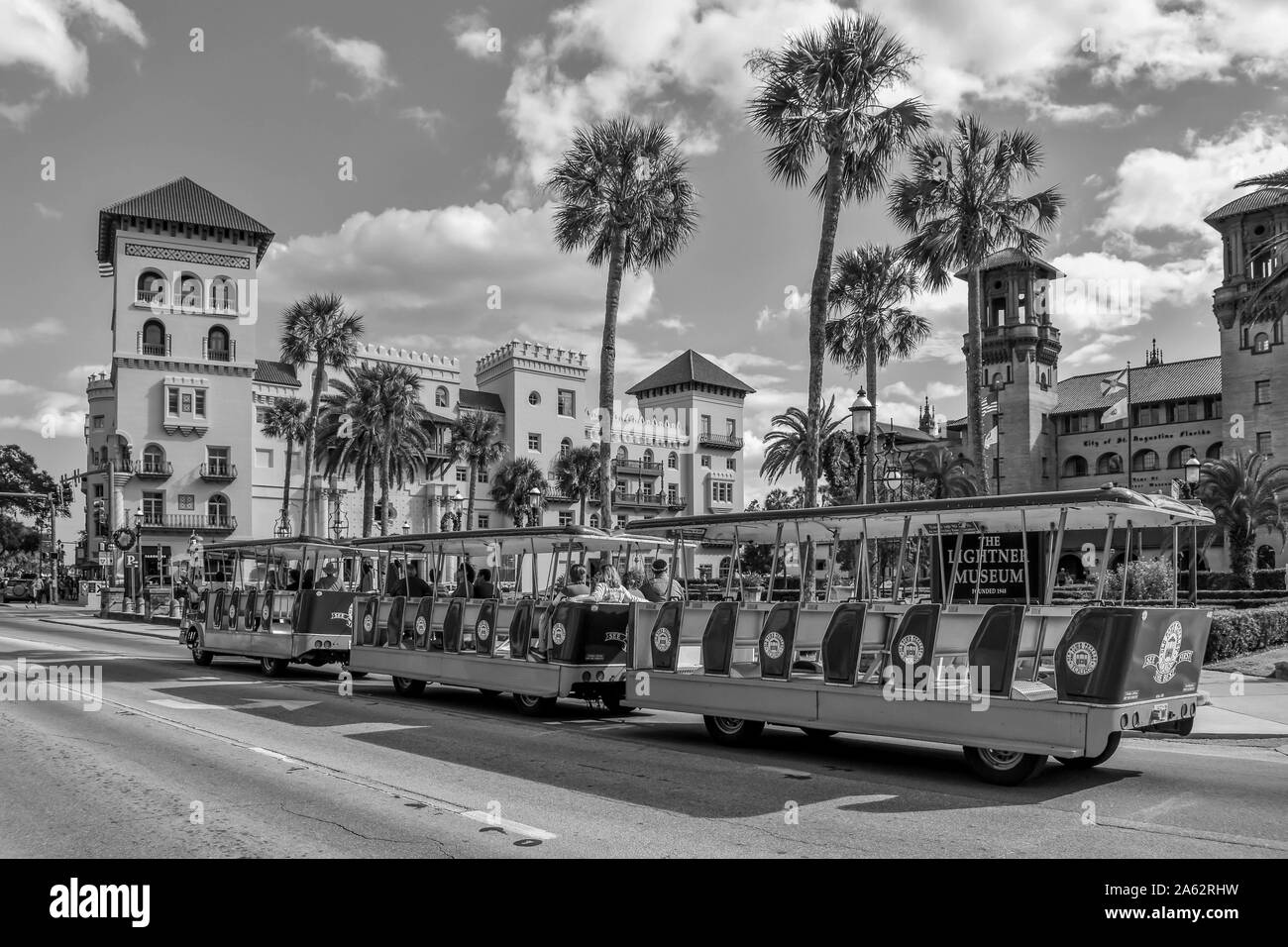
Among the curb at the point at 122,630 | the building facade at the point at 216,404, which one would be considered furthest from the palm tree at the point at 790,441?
the curb at the point at 122,630

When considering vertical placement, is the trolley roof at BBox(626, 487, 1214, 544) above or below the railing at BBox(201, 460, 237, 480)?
below

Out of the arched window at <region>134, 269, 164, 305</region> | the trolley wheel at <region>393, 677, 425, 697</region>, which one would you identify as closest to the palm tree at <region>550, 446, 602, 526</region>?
the arched window at <region>134, 269, 164, 305</region>

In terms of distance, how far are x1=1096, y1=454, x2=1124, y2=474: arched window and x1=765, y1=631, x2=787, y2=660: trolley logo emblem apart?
81.4 metres

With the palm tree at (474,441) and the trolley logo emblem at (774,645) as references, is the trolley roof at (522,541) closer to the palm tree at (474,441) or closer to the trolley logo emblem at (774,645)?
the trolley logo emblem at (774,645)

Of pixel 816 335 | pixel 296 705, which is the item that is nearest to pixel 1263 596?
pixel 816 335

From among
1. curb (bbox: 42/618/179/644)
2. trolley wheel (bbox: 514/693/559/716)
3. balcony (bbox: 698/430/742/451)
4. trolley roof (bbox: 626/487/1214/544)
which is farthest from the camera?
balcony (bbox: 698/430/742/451)

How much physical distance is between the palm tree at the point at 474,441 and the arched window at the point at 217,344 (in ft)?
51.6

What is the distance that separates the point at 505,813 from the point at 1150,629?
5901 mm

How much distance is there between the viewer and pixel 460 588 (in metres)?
17.9

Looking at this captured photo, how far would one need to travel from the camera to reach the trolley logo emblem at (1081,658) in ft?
30.1

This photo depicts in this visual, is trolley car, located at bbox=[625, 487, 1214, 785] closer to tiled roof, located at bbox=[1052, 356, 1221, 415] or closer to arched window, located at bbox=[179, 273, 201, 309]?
arched window, located at bbox=[179, 273, 201, 309]

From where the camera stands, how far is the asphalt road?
7609 millimetres

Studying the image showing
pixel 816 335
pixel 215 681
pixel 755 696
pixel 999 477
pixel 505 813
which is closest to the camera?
pixel 505 813
